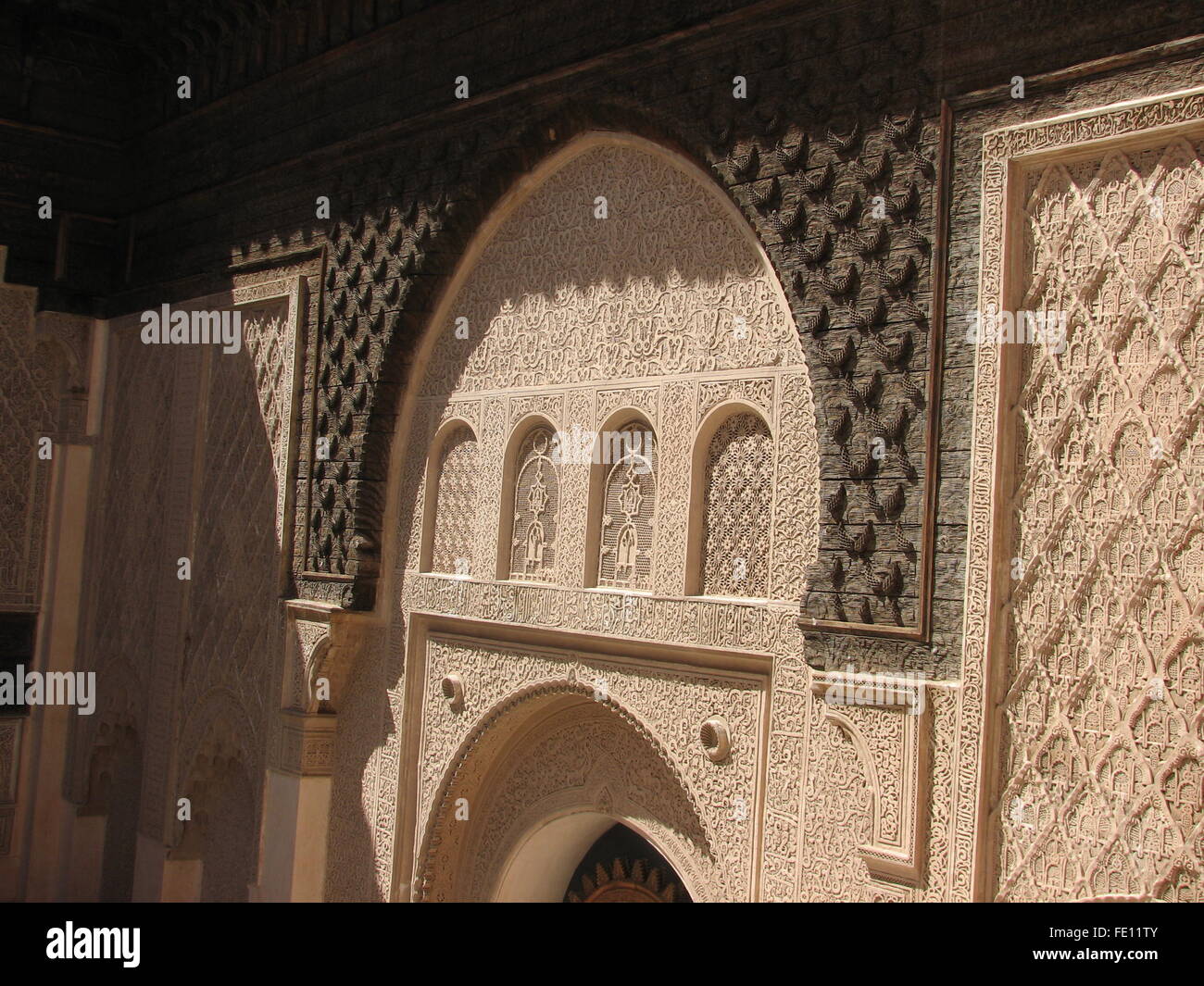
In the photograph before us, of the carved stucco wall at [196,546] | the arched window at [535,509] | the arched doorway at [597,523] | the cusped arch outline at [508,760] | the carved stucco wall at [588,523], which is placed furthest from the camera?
the carved stucco wall at [196,546]

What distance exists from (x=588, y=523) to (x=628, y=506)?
0.48 ft

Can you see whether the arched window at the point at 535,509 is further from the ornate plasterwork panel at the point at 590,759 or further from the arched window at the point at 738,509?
the arched window at the point at 738,509

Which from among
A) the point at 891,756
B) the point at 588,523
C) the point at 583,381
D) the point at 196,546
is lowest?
the point at 891,756

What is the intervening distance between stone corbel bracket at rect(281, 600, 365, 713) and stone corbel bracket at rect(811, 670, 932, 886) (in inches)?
84.6

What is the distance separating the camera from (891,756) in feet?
9.96

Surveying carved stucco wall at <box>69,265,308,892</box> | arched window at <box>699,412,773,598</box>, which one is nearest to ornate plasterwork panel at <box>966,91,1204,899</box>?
arched window at <box>699,412,773,598</box>

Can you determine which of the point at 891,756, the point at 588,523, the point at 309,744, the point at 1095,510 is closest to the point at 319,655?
the point at 309,744

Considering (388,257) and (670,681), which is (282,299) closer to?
(388,257)

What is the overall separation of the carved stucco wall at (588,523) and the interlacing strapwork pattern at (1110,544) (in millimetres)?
303

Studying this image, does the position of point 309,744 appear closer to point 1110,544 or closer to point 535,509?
point 535,509

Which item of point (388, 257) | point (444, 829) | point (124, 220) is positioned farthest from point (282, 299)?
point (444, 829)

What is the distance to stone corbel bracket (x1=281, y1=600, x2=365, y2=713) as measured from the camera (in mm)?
4730

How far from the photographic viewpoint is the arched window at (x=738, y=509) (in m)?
3.50

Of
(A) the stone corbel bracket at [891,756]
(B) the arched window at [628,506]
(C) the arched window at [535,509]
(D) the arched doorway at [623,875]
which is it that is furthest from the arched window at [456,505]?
(A) the stone corbel bracket at [891,756]
